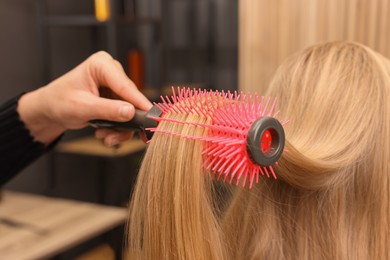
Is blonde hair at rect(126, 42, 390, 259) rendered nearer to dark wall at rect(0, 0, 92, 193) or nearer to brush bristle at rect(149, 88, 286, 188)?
brush bristle at rect(149, 88, 286, 188)

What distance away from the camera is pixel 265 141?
454mm

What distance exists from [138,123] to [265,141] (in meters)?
0.24

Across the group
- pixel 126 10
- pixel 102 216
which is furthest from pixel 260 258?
pixel 126 10

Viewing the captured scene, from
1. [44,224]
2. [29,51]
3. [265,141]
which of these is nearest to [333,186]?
[265,141]

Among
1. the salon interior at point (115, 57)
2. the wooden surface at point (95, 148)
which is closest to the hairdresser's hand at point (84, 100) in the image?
the salon interior at point (115, 57)

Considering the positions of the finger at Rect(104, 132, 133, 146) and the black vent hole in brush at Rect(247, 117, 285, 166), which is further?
the finger at Rect(104, 132, 133, 146)

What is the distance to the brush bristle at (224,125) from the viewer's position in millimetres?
450

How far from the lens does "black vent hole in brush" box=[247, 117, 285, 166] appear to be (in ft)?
1.43

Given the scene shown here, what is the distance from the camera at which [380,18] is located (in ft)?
3.97

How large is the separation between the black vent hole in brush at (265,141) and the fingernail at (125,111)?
26 centimetres

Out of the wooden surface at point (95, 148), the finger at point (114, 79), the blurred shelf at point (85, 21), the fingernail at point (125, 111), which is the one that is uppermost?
the blurred shelf at point (85, 21)

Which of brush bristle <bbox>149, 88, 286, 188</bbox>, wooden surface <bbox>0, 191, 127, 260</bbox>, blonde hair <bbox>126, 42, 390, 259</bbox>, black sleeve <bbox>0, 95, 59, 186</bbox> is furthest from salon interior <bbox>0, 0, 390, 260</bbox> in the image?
Answer: brush bristle <bbox>149, 88, 286, 188</bbox>

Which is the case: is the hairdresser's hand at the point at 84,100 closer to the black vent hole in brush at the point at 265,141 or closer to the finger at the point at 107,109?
the finger at the point at 107,109

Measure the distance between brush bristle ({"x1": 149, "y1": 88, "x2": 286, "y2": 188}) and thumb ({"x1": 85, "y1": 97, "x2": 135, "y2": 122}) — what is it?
12 cm
